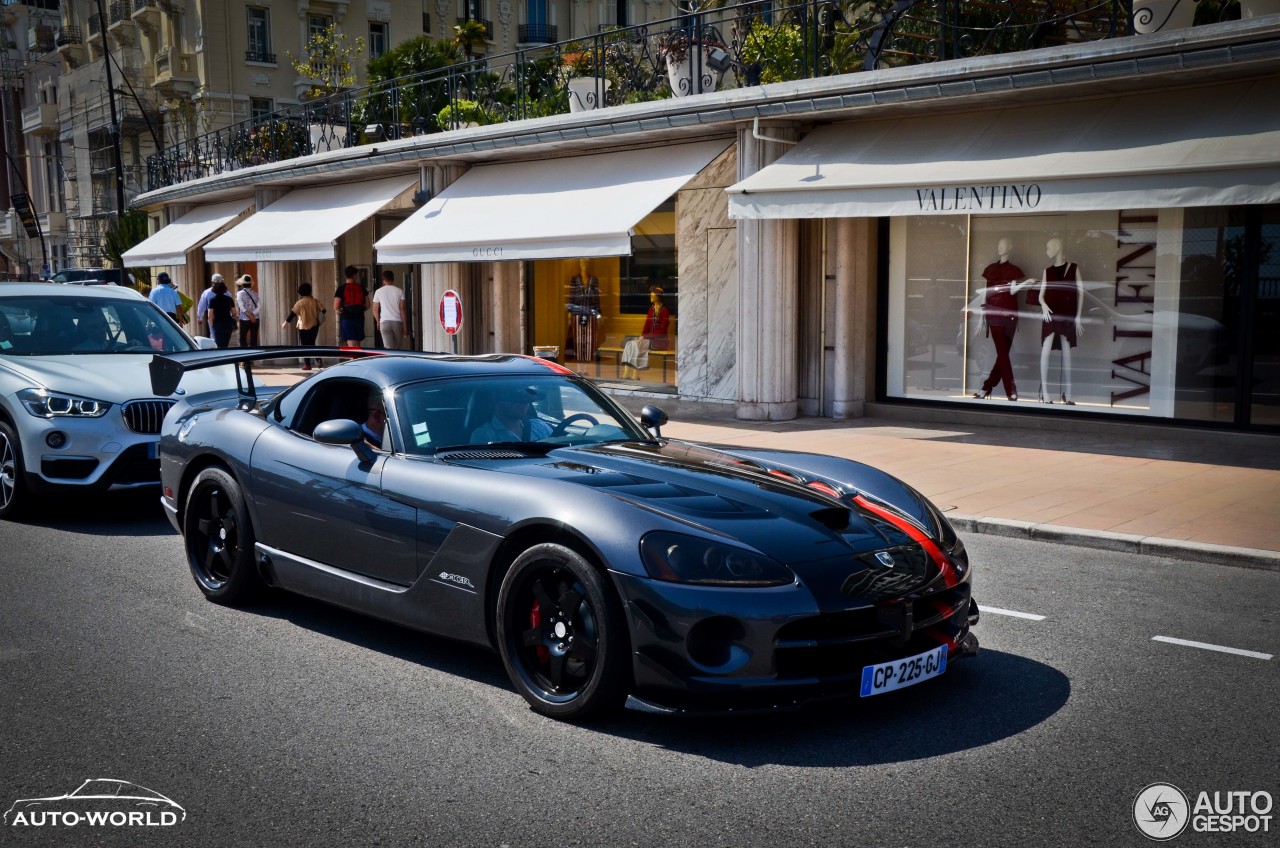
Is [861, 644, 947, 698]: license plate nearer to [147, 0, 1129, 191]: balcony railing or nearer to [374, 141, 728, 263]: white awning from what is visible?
[147, 0, 1129, 191]: balcony railing

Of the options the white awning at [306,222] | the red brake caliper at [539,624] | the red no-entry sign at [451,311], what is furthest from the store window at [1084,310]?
the red brake caliper at [539,624]

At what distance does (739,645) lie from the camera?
404 centimetres

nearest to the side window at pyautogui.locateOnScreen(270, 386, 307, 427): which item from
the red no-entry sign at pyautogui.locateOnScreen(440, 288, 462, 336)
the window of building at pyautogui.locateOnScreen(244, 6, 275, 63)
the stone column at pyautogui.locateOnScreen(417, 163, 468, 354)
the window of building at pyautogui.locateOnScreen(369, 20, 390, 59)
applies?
the red no-entry sign at pyautogui.locateOnScreen(440, 288, 462, 336)

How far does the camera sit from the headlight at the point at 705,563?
4.09 m

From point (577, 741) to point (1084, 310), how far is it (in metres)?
11.4

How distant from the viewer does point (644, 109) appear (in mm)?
15289

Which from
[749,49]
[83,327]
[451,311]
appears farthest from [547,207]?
[83,327]

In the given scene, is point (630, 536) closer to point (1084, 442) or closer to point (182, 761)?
point (182, 761)

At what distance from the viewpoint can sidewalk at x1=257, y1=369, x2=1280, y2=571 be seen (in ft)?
26.1

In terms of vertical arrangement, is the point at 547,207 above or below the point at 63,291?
above

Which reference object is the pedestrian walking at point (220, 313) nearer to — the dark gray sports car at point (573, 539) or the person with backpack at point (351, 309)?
the person with backpack at point (351, 309)

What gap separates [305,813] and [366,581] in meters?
1.64

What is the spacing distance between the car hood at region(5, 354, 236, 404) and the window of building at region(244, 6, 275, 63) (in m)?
38.7

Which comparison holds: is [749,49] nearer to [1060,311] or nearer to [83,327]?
[1060,311]
